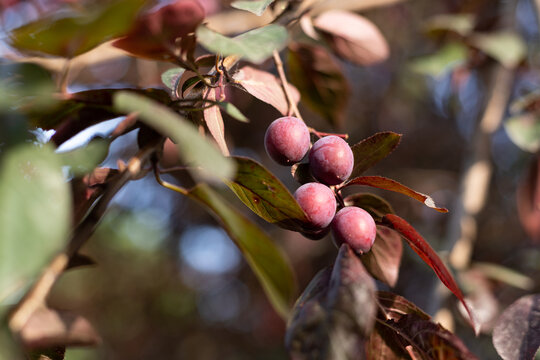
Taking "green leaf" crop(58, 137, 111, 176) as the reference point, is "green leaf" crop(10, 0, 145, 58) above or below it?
above

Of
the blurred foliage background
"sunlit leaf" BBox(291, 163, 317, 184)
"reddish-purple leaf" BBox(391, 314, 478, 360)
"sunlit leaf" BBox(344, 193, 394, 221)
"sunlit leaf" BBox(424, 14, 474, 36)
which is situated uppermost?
"sunlit leaf" BBox(291, 163, 317, 184)

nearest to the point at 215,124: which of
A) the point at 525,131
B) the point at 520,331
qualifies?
the point at 520,331

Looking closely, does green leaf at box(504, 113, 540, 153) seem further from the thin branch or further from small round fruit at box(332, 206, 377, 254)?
the thin branch

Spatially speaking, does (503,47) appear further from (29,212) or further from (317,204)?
(29,212)

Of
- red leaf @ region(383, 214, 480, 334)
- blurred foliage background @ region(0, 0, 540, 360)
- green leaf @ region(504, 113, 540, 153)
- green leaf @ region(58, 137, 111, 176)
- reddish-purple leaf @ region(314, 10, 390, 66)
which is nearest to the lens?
green leaf @ region(58, 137, 111, 176)

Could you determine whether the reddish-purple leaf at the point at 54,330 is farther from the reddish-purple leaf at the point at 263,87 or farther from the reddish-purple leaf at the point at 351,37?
the reddish-purple leaf at the point at 351,37

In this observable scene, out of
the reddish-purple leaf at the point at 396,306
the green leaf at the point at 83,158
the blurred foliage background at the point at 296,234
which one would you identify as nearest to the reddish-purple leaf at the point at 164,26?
the green leaf at the point at 83,158

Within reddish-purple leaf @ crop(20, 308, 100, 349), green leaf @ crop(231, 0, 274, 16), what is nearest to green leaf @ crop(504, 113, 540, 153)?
green leaf @ crop(231, 0, 274, 16)

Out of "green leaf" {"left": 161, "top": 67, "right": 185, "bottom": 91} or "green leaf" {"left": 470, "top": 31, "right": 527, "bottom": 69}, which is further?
"green leaf" {"left": 470, "top": 31, "right": 527, "bottom": 69}
